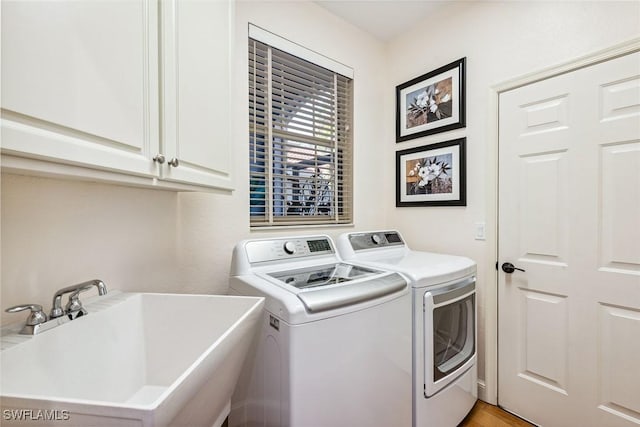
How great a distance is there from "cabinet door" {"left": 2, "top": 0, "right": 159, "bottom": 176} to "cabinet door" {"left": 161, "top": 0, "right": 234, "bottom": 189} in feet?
0.19

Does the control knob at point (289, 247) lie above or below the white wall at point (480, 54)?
below

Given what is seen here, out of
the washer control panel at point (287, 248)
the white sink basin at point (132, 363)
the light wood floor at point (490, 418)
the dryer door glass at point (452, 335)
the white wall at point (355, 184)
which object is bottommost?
the light wood floor at point (490, 418)

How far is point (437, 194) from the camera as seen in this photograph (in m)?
2.25

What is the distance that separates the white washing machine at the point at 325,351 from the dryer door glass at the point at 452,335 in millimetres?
241

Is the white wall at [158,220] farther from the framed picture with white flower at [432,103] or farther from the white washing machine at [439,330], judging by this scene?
the white washing machine at [439,330]

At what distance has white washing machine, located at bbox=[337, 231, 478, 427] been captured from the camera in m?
1.44

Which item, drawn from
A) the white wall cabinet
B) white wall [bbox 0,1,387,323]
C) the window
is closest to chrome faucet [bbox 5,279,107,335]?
white wall [bbox 0,1,387,323]

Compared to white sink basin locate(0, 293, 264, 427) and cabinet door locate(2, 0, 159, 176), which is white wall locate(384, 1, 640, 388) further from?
cabinet door locate(2, 0, 159, 176)

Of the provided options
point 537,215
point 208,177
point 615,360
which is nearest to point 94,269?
point 208,177

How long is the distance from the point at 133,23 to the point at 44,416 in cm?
99

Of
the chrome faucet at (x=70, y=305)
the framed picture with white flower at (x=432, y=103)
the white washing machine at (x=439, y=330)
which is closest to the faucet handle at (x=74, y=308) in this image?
the chrome faucet at (x=70, y=305)

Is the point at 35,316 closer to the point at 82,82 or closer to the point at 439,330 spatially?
the point at 82,82

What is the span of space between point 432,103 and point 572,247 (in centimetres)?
135

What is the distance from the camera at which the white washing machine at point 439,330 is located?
1.44m
